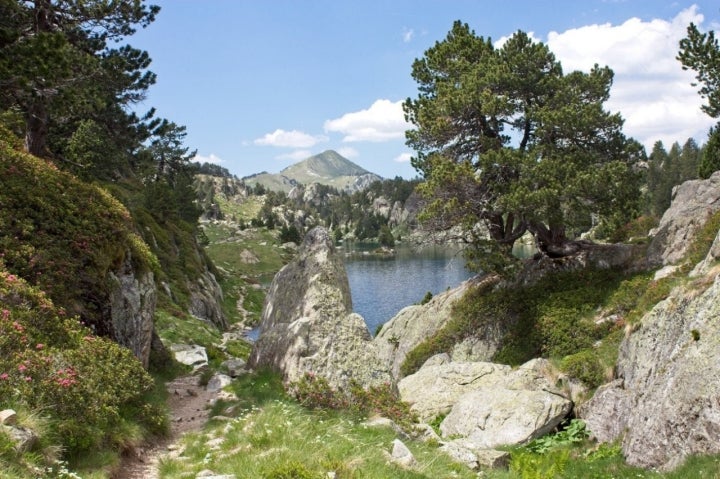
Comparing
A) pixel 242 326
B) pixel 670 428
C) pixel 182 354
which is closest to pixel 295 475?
pixel 670 428

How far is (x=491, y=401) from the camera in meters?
20.1

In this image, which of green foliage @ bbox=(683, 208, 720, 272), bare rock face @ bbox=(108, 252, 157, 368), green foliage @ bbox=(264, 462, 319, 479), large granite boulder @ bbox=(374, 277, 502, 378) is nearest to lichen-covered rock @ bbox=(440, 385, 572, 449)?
large granite boulder @ bbox=(374, 277, 502, 378)

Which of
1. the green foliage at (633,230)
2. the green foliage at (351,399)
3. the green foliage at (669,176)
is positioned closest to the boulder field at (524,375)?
the green foliage at (351,399)

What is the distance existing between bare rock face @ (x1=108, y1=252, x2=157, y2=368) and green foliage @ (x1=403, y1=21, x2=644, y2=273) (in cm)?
1819

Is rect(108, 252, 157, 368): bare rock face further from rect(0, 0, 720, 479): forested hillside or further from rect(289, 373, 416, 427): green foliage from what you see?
rect(289, 373, 416, 427): green foliage

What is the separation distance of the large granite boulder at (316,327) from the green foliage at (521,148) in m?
12.3

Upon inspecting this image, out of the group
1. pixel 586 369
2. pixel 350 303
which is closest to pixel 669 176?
pixel 586 369

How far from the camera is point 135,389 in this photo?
1247 centimetres

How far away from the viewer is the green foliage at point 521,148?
29.2m

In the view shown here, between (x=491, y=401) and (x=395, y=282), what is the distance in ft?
264

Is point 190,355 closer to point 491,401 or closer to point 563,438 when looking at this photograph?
point 491,401

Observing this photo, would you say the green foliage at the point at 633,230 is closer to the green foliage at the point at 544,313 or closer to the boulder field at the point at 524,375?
the green foliage at the point at 544,313

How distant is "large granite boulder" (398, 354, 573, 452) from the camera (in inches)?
736

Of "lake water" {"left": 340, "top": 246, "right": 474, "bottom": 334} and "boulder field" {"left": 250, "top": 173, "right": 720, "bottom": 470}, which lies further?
"lake water" {"left": 340, "top": 246, "right": 474, "bottom": 334}
